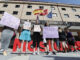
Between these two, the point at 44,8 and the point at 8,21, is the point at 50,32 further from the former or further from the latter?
the point at 44,8

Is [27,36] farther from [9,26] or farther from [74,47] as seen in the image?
[74,47]

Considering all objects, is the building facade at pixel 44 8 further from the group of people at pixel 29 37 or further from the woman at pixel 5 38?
the woman at pixel 5 38

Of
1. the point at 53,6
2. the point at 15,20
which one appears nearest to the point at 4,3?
the point at 53,6

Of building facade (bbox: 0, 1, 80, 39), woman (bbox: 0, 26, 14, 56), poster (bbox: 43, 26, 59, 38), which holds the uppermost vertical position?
building facade (bbox: 0, 1, 80, 39)

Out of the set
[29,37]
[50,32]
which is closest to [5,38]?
[29,37]

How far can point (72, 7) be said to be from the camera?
1969 cm

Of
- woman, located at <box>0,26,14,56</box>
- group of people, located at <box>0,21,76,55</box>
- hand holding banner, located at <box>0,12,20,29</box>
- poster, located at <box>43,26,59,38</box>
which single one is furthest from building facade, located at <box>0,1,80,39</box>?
woman, located at <box>0,26,14,56</box>

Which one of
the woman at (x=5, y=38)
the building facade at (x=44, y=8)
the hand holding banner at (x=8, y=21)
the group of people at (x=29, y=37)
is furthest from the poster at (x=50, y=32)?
the building facade at (x=44, y=8)

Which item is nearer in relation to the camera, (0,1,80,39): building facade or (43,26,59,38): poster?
(43,26,59,38): poster

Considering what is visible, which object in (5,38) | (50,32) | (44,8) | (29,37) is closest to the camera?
(5,38)

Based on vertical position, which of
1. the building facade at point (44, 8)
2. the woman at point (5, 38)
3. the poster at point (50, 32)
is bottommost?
the woman at point (5, 38)

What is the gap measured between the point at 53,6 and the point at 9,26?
16.4 m

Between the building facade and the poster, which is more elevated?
the building facade

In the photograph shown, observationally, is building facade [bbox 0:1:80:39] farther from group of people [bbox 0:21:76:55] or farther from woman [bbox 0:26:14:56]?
woman [bbox 0:26:14:56]
